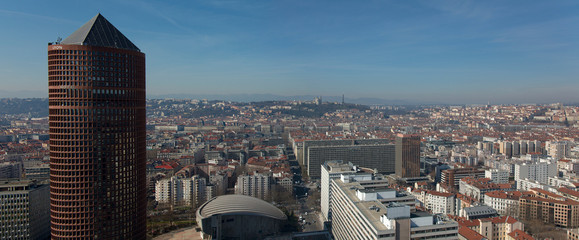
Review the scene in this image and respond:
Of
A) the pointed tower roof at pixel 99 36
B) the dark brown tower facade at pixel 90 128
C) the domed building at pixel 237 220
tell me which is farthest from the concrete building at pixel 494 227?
the pointed tower roof at pixel 99 36

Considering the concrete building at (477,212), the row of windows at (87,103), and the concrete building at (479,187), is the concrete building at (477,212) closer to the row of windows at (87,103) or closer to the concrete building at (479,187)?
the concrete building at (479,187)

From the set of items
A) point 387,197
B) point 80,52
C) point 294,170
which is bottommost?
point 294,170

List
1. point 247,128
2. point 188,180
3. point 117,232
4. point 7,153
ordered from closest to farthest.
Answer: point 117,232 → point 188,180 → point 7,153 → point 247,128

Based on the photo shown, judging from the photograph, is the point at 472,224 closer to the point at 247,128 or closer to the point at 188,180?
the point at 188,180

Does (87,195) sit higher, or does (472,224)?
(87,195)

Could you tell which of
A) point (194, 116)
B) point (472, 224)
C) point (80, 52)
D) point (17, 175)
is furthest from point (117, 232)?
point (194, 116)
